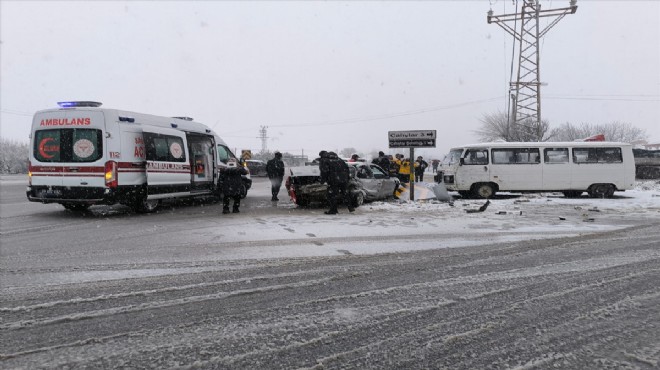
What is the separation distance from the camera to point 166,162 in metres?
10.6

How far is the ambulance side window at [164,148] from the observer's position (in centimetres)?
1004

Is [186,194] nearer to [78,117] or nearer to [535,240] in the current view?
[78,117]

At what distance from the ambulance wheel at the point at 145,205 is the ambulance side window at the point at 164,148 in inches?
42.3

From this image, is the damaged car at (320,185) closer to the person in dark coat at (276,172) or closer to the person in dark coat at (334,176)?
the person in dark coat at (334,176)

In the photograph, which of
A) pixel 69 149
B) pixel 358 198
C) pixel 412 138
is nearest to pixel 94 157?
pixel 69 149

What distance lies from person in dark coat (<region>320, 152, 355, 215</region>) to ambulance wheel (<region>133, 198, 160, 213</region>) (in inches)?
176

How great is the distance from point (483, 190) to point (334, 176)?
694 cm

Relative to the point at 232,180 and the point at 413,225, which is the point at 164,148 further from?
the point at 413,225

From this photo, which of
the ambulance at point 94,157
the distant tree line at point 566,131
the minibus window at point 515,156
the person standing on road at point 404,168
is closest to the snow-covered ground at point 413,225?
the minibus window at point 515,156

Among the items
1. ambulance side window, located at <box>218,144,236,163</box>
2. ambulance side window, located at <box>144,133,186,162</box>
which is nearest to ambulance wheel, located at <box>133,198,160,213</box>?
ambulance side window, located at <box>144,133,186,162</box>

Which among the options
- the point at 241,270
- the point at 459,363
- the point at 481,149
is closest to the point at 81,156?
the point at 241,270

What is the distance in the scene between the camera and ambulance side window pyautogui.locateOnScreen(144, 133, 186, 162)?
32.9 ft

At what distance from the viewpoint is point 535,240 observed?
674 cm

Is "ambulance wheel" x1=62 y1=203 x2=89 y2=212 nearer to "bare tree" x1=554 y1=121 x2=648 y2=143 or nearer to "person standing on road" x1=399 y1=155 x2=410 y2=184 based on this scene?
"person standing on road" x1=399 y1=155 x2=410 y2=184
